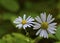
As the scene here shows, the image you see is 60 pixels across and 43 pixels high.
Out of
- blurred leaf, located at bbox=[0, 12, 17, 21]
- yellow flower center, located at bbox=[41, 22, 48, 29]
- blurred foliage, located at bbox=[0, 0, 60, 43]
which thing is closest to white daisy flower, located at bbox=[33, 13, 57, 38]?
yellow flower center, located at bbox=[41, 22, 48, 29]

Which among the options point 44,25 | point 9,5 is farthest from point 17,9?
point 44,25

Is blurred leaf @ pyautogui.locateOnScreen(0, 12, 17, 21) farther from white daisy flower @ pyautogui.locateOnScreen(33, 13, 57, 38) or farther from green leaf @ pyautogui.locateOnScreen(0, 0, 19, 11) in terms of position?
white daisy flower @ pyautogui.locateOnScreen(33, 13, 57, 38)

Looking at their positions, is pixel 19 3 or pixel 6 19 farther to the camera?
pixel 19 3

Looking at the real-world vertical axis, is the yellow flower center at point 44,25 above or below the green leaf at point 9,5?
below

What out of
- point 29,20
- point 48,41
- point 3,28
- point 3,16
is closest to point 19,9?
point 3,16

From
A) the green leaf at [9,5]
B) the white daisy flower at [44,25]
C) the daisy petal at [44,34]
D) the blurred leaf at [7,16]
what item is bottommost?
the daisy petal at [44,34]

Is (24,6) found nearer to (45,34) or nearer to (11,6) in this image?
(11,6)

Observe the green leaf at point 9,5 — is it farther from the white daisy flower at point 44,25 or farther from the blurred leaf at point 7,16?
the white daisy flower at point 44,25

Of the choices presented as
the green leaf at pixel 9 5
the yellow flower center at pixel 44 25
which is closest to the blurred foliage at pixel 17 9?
the green leaf at pixel 9 5

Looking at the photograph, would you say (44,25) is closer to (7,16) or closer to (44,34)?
(44,34)

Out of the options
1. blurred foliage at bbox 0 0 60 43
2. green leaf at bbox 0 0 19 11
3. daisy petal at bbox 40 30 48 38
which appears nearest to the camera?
daisy petal at bbox 40 30 48 38

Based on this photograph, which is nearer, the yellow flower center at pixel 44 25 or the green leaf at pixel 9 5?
the yellow flower center at pixel 44 25
